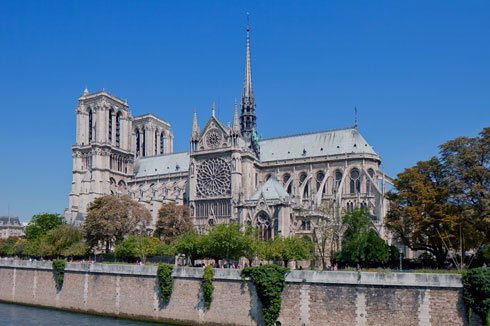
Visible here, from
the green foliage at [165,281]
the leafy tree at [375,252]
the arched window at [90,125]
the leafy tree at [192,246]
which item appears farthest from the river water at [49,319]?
the arched window at [90,125]

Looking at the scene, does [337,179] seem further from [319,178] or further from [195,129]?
[195,129]

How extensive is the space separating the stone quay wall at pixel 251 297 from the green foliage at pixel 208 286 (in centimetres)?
31

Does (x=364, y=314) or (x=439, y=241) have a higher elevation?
(x=439, y=241)

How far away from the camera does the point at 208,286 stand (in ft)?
118

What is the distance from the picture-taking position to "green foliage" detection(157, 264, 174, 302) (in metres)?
38.4

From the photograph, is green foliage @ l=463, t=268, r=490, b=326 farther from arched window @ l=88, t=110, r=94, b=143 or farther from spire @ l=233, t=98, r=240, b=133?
arched window @ l=88, t=110, r=94, b=143

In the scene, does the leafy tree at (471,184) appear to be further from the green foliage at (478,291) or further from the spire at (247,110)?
the spire at (247,110)

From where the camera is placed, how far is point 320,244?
53031 millimetres

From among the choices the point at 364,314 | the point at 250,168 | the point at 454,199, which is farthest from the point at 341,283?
the point at 250,168

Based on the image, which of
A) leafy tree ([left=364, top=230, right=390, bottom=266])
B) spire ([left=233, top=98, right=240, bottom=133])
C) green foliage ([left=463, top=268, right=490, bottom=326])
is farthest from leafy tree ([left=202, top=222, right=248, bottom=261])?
spire ([left=233, top=98, right=240, bottom=133])

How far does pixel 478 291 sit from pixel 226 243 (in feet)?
67.6

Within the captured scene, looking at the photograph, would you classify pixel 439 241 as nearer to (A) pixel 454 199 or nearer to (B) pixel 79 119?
(A) pixel 454 199

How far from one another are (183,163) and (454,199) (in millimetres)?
61312

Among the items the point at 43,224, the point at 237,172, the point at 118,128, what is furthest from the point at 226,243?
the point at 118,128
